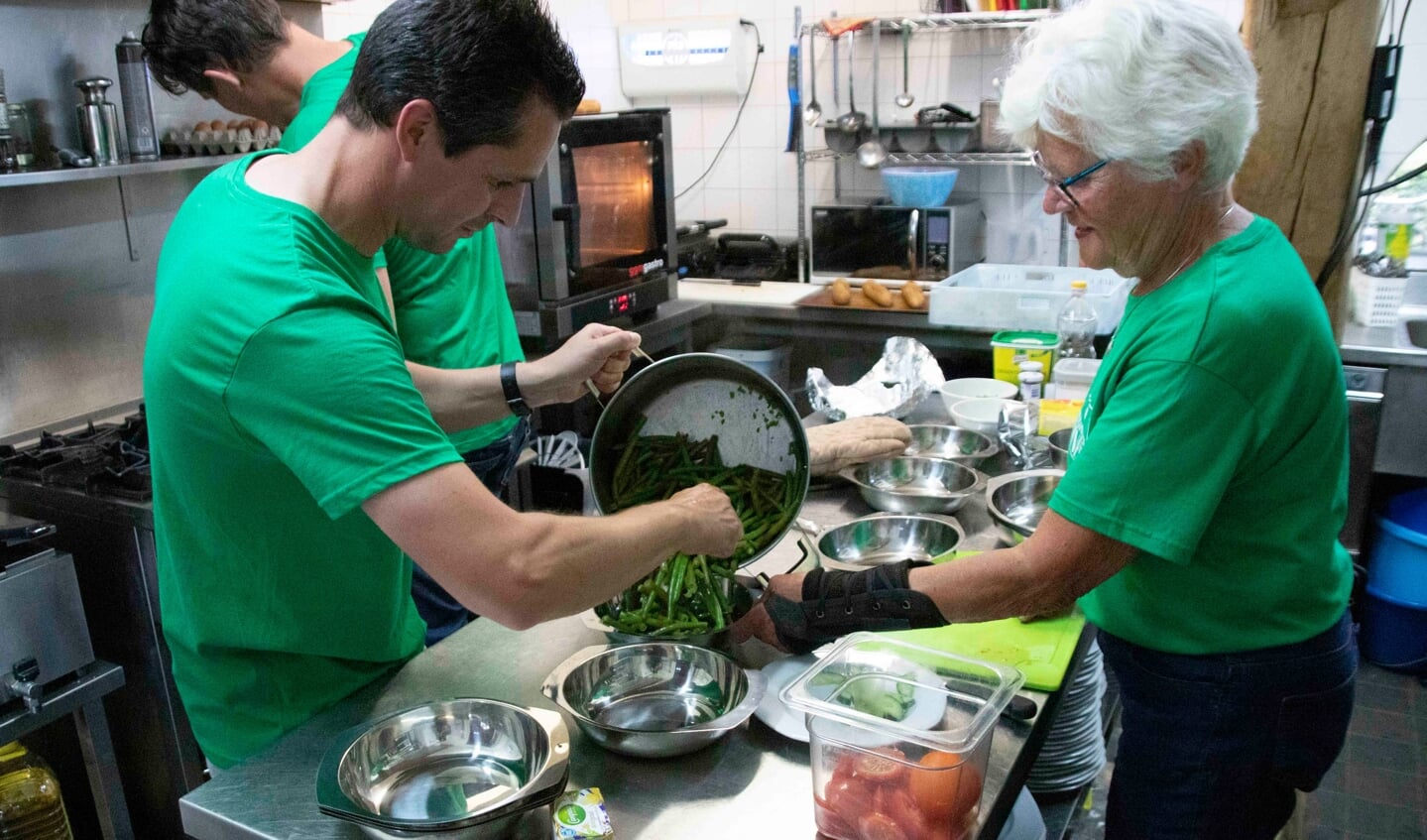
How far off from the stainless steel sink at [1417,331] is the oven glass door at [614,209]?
8.69 feet

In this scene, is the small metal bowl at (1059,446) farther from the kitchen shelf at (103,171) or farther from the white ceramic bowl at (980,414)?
the kitchen shelf at (103,171)

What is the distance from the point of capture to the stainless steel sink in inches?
145

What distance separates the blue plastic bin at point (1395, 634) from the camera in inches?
138

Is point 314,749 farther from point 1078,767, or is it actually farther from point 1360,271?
point 1360,271

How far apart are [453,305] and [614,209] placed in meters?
1.33

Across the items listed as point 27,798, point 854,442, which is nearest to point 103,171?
point 27,798

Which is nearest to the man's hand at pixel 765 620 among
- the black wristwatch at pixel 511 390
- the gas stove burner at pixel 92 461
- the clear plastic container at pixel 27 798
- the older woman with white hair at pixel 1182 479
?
the older woman with white hair at pixel 1182 479

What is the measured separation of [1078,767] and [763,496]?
79cm

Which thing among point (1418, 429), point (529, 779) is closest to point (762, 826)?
point (529, 779)

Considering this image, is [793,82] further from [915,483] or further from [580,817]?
[580,817]

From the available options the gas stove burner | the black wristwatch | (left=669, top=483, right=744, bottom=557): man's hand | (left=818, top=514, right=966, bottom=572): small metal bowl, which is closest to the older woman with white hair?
(left=669, top=483, right=744, bottom=557): man's hand

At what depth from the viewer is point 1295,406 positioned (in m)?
1.39

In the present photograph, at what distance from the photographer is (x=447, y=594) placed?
2572 mm

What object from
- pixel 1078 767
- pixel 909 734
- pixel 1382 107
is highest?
pixel 1382 107
